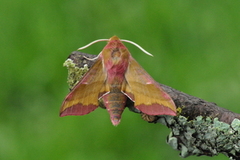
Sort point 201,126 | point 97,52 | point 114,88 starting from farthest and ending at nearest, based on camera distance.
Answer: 1. point 97,52
2. point 114,88
3. point 201,126

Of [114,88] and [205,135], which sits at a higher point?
[114,88]

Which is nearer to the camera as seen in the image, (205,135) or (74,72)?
(205,135)

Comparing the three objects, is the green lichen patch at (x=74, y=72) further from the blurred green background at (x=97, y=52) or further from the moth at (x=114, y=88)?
the blurred green background at (x=97, y=52)

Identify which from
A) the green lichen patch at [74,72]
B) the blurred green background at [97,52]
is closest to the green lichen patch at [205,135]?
the green lichen patch at [74,72]

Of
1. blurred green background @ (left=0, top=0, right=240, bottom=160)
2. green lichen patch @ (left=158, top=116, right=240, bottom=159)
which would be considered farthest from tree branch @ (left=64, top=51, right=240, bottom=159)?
blurred green background @ (left=0, top=0, right=240, bottom=160)

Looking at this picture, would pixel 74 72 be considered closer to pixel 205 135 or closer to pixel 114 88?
pixel 114 88

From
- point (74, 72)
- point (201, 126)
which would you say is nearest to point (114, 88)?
point (74, 72)

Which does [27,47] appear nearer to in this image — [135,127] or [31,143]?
[31,143]
